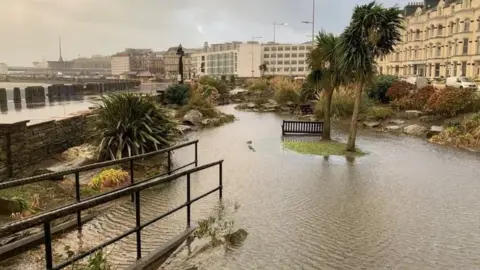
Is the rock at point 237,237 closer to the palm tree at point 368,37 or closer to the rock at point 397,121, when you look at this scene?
the palm tree at point 368,37

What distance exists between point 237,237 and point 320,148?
34.3 feet

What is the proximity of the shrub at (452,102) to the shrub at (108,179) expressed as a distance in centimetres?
1890

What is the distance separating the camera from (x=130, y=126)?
500 inches

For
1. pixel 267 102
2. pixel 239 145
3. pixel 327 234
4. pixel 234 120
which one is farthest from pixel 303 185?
pixel 267 102

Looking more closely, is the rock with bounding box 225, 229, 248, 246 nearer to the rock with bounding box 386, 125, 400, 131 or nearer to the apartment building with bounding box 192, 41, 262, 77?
the rock with bounding box 386, 125, 400, 131

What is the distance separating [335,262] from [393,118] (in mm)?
21428

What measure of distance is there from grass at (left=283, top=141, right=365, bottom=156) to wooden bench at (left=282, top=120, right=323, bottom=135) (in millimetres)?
2609

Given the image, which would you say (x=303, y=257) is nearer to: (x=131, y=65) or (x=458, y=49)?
(x=458, y=49)

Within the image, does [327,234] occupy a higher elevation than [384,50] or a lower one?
lower

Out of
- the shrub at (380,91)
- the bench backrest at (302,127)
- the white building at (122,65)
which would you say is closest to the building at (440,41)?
the shrub at (380,91)

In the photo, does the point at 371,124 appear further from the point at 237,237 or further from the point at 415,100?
the point at 237,237

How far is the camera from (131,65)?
19325 centimetres

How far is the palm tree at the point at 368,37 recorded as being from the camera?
594 inches

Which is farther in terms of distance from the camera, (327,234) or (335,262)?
(327,234)
